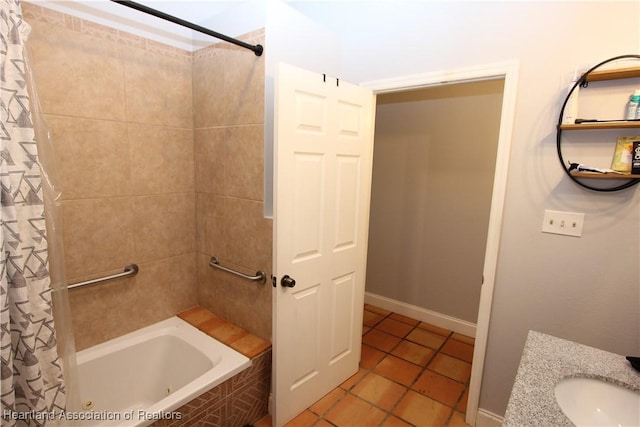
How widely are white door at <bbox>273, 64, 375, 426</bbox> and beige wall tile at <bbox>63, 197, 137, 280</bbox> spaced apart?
1.01 meters

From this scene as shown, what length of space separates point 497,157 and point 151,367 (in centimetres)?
237

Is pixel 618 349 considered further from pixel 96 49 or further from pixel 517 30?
pixel 96 49

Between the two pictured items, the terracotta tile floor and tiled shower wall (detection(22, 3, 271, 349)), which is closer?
tiled shower wall (detection(22, 3, 271, 349))

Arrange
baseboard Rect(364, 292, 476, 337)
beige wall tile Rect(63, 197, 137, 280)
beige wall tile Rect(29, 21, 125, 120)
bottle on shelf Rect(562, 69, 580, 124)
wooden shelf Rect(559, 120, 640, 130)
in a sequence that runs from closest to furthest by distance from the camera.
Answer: wooden shelf Rect(559, 120, 640, 130)
bottle on shelf Rect(562, 69, 580, 124)
beige wall tile Rect(29, 21, 125, 120)
beige wall tile Rect(63, 197, 137, 280)
baseboard Rect(364, 292, 476, 337)

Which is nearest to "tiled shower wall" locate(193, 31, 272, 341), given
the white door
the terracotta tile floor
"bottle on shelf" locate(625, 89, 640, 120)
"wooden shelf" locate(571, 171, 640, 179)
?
the white door

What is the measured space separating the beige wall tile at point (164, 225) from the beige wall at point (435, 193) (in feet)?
6.06

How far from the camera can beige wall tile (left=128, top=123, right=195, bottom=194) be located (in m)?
1.92

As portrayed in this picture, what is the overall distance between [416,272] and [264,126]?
2.12 metres

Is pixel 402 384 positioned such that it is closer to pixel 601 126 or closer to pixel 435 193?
pixel 435 193

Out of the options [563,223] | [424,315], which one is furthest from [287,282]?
[424,315]

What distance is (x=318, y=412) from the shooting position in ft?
6.35

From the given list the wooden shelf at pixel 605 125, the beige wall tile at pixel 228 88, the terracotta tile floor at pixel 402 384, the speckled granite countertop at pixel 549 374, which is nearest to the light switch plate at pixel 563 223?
the wooden shelf at pixel 605 125

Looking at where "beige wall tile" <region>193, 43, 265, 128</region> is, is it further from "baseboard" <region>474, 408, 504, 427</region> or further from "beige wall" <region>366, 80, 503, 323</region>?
"baseboard" <region>474, 408, 504, 427</region>

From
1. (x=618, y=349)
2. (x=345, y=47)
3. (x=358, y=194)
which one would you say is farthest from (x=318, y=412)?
(x=345, y=47)
